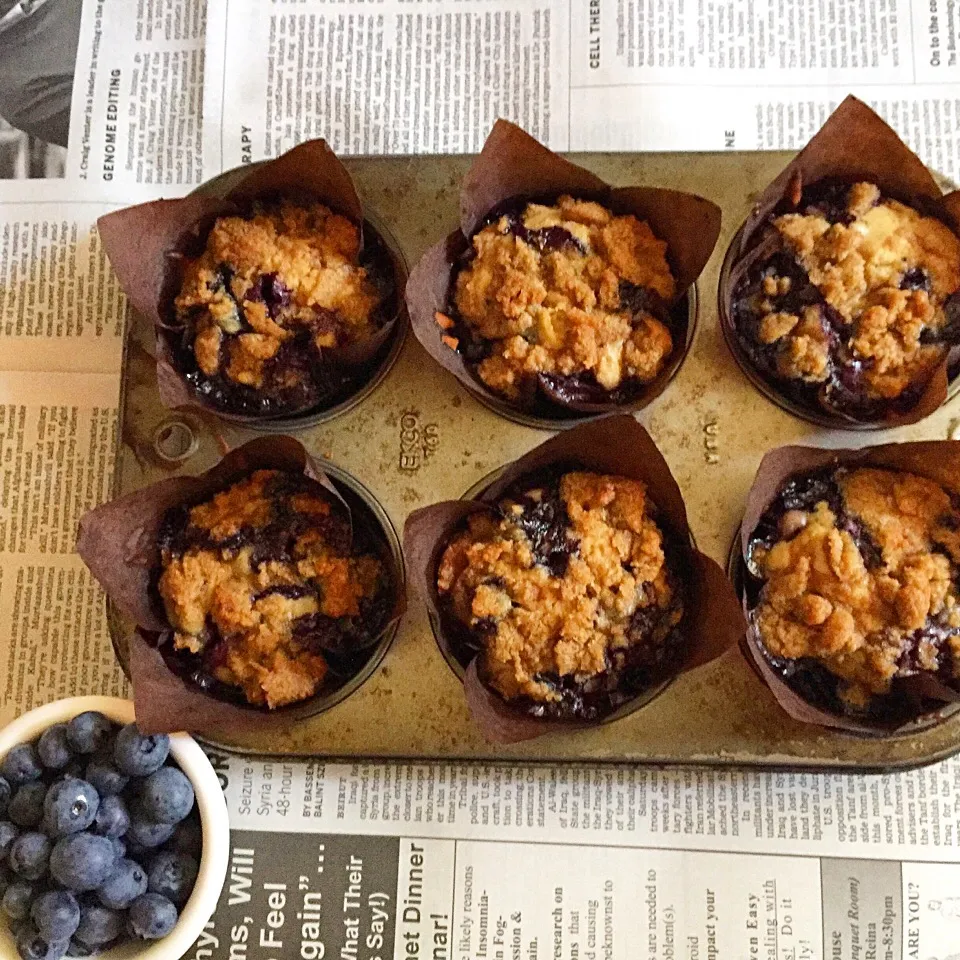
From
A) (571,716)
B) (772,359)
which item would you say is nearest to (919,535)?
(772,359)

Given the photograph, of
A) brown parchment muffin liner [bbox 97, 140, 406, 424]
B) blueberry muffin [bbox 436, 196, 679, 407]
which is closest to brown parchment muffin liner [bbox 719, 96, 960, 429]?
blueberry muffin [bbox 436, 196, 679, 407]

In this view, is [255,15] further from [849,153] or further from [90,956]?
[90,956]

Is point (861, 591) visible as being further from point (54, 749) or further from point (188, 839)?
point (54, 749)

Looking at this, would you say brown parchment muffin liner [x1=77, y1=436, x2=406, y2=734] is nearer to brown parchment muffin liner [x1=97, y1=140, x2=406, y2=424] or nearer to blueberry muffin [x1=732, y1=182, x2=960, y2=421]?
brown parchment muffin liner [x1=97, y1=140, x2=406, y2=424]

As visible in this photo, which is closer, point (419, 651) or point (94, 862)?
point (94, 862)

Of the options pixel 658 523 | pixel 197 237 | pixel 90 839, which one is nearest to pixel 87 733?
pixel 90 839

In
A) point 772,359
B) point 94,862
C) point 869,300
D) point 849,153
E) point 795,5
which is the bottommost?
point 94,862
